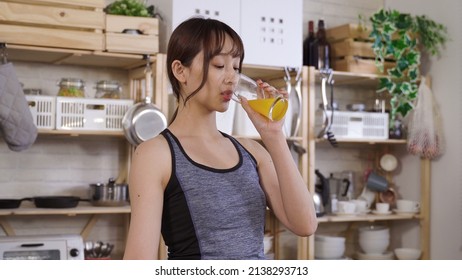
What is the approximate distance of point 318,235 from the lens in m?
3.13

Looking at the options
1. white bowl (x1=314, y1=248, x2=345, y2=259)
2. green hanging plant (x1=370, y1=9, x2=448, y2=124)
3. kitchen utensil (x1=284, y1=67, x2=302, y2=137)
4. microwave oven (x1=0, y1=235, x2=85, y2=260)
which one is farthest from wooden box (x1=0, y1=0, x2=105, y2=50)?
white bowl (x1=314, y1=248, x2=345, y2=259)

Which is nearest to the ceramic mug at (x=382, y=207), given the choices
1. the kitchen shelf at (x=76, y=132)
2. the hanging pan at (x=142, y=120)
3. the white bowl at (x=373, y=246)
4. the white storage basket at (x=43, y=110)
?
the white bowl at (x=373, y=246)

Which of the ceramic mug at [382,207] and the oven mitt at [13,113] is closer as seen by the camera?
the oven mitt at [13,113]

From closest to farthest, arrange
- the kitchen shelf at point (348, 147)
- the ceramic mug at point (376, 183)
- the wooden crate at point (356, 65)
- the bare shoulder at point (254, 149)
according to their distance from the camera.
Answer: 1. the bare shoulder at point (254, 149)
2. the kitchen shelf at point (348, 147)
3. the wooden crate at point (356, 65)
4. the ceramic mug at point (376, 183)

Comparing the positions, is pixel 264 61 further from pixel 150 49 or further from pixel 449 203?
pixel 449 203

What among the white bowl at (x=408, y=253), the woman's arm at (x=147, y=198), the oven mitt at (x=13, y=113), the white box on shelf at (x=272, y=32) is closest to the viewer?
the woman's arm at (x=147, y=198)

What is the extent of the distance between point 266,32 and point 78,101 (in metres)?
0.81

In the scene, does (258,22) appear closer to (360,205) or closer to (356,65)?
(356,65)

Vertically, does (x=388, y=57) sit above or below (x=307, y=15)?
below

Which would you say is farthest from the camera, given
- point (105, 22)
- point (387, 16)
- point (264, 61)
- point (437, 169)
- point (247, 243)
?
point (437, 169)

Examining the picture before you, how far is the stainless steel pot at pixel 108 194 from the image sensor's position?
8.32 feet

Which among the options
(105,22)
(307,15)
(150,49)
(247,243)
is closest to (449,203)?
(307,15)

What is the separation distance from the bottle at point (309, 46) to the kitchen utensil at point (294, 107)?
19cm

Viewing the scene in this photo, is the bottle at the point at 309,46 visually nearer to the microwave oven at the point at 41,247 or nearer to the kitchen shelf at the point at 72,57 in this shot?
the kitchen shelf at the point at 72,57
